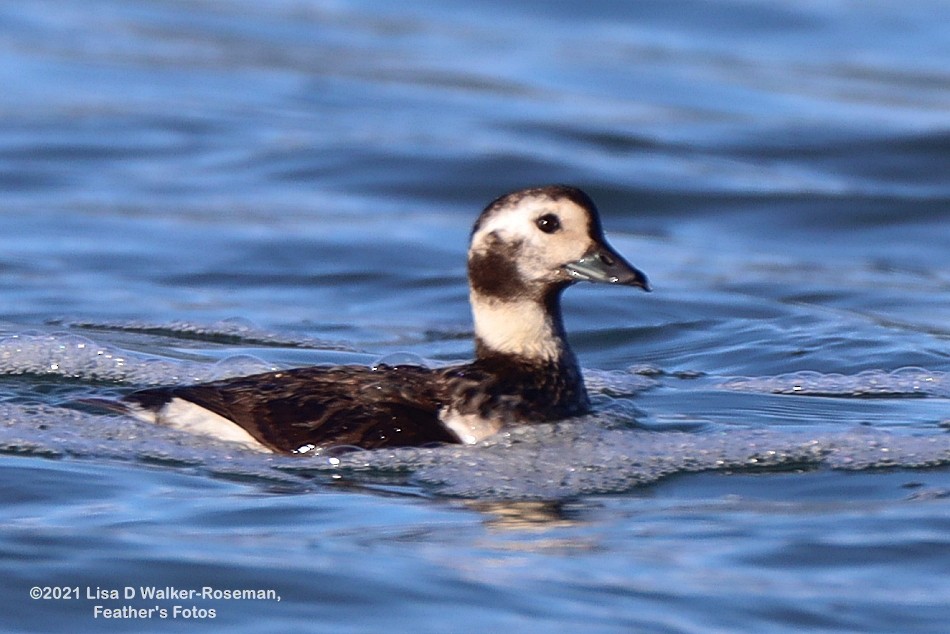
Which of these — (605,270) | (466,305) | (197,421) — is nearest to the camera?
(197,421)

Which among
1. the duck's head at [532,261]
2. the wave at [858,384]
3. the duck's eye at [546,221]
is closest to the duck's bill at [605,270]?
the duck's head at [532,261]

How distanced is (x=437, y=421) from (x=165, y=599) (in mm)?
2000

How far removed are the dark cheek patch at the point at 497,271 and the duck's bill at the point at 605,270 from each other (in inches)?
8.8

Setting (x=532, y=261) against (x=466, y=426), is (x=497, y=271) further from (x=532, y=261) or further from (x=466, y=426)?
(x=466, y=426)

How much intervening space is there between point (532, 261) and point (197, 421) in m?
1.53

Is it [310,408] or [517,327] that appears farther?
[517,327]

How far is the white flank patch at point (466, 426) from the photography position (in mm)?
8367

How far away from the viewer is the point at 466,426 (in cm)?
840

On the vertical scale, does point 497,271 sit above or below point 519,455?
above

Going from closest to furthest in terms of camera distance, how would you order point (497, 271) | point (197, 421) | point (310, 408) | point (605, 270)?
1. point (310, 408)
2. point (197, 421)
3. point (605, 270)
4. point (497, 271)

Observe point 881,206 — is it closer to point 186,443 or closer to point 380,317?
point 380,317

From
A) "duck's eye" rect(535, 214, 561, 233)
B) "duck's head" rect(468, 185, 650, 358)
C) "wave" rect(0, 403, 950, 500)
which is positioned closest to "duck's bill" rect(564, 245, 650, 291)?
"duck's head" rect(468, 185, 650, 358)

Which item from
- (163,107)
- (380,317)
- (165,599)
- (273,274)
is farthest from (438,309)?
(163,107)

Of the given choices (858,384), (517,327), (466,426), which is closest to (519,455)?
(466,426)
